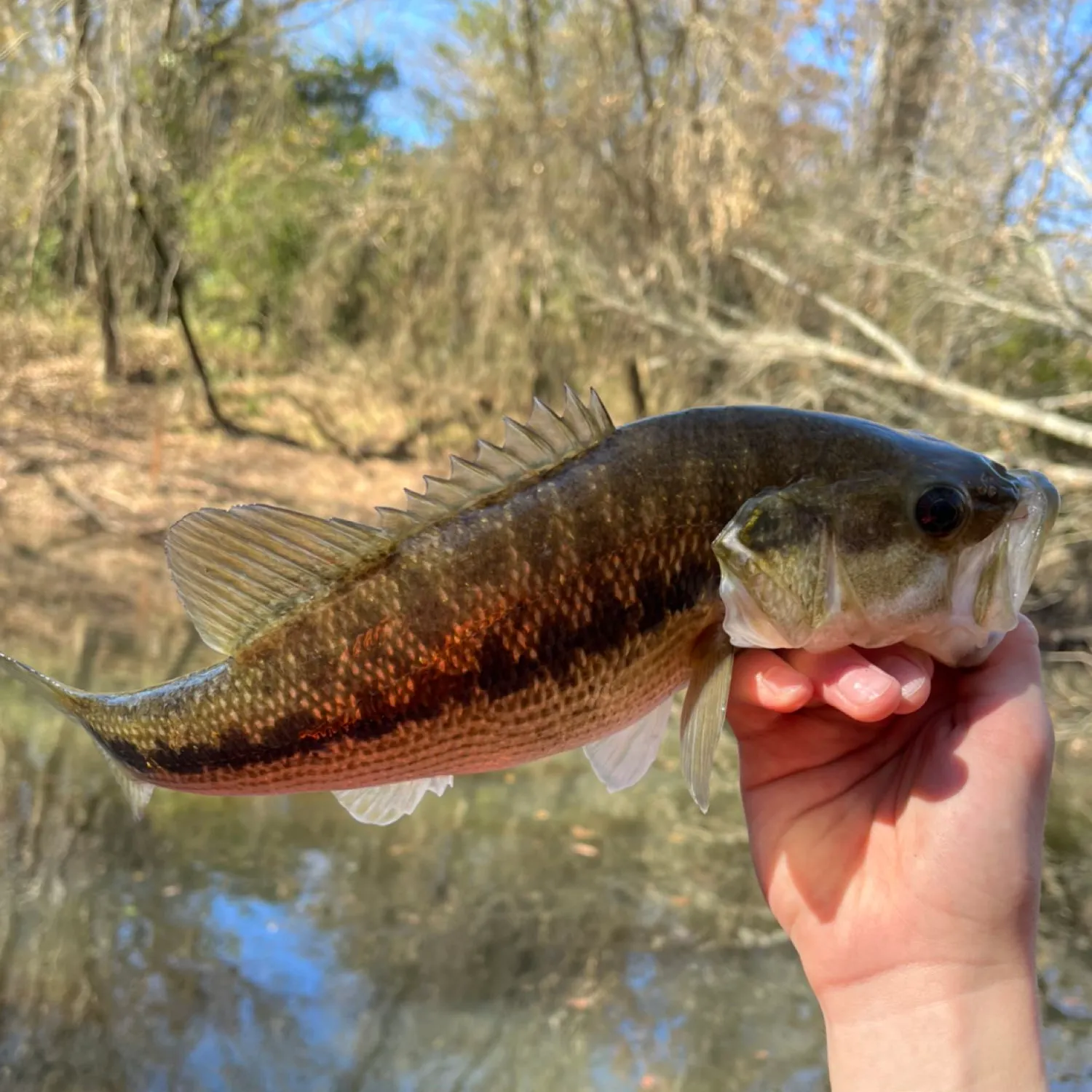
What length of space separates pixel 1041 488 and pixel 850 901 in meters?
0.88

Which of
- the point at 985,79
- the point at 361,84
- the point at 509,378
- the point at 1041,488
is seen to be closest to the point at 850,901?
the point at 1041,488

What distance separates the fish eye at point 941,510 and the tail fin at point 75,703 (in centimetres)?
148

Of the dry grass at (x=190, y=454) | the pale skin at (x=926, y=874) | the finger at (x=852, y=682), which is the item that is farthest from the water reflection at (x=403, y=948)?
the finger at (x=852, y=682)

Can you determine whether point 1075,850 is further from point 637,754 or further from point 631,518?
point 631,518

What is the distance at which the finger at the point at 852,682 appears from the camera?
1493 millimetres

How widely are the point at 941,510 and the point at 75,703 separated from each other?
5.23 ft

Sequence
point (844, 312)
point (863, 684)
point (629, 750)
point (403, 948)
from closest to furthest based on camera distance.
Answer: point (863, 684), point (629, 750), point (403, 948), point (844, 312)

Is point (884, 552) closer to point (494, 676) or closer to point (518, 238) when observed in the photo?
point (494, 676)

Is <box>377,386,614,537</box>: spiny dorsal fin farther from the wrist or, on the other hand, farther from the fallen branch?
the fallen branch

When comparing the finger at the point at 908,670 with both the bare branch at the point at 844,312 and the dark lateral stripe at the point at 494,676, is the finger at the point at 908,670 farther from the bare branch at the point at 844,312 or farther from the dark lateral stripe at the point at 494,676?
the bare branch at the point at 844,312

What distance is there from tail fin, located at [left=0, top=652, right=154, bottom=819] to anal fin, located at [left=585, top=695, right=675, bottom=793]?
2.85ft

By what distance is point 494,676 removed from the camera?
1.55m

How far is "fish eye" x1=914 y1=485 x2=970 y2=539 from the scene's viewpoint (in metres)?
1.52

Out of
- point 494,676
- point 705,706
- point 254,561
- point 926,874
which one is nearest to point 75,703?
point 254,561
